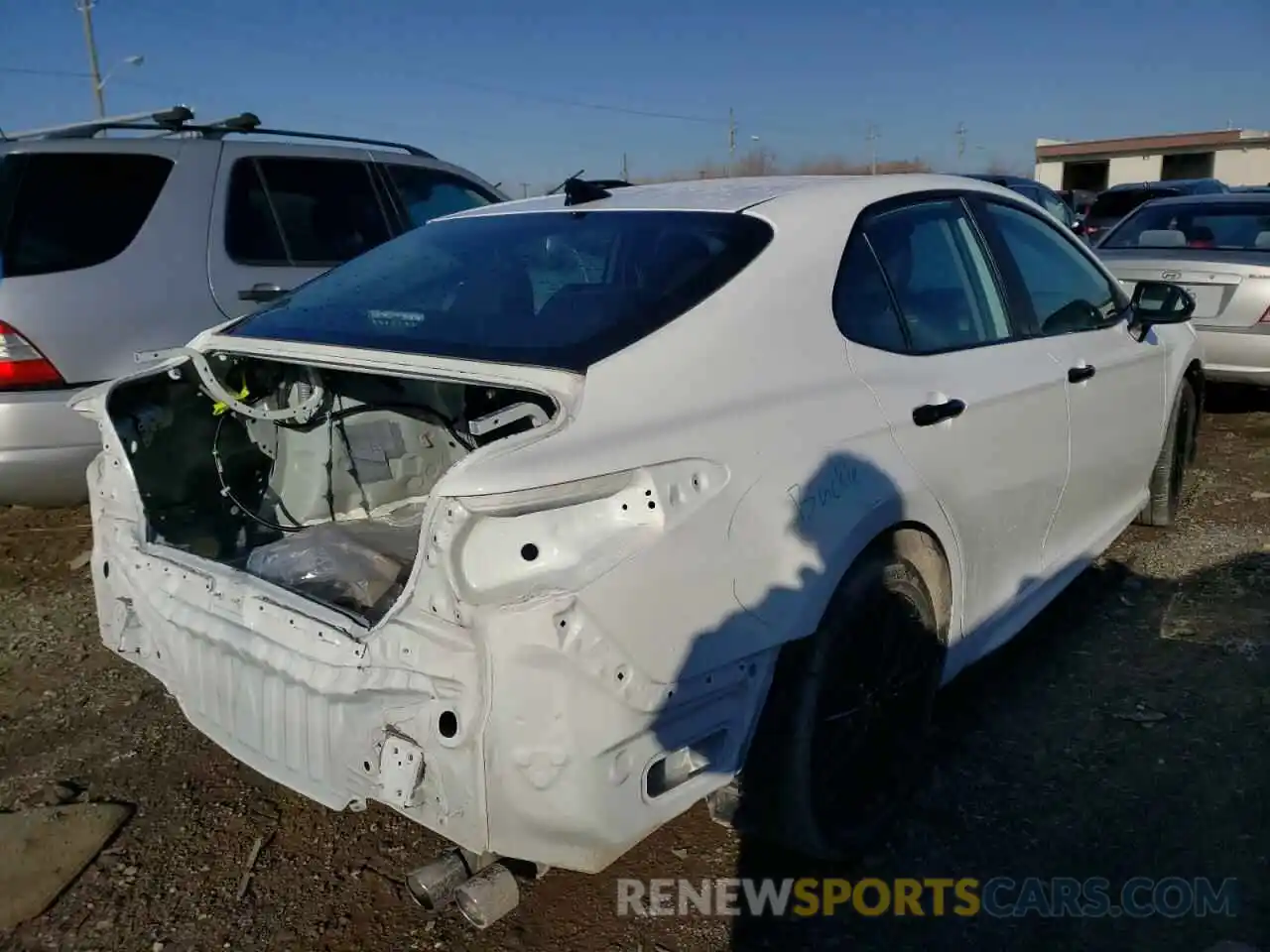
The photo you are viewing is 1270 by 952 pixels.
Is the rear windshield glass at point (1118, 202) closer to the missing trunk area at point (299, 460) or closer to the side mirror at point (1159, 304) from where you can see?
the side mirror at point (1159, 304)

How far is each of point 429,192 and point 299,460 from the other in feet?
10.8

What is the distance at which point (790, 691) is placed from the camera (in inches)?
87.5

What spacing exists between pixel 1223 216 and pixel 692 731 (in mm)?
7315

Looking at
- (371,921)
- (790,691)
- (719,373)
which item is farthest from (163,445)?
(790,691)

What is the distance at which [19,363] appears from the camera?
158 inches

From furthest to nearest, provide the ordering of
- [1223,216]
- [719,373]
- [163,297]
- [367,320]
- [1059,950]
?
[1223,216] → [163,297] → [367,320] → [1059,950] → [719,373]

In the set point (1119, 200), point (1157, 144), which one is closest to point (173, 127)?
point (1119, 200)

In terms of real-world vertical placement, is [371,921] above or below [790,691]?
below

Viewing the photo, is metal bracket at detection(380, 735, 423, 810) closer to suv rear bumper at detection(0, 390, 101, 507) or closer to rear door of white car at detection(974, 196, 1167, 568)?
rear door of white car at detection(974, 196, 1167, 568)

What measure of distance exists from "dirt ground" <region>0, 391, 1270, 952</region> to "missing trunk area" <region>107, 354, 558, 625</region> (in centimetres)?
71

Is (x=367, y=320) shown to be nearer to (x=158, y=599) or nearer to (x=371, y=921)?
(x=158, y=599)

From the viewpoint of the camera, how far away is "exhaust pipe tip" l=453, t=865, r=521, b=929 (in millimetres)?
2199

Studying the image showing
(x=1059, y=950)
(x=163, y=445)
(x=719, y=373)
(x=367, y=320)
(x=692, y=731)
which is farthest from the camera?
(x=163, y=445)

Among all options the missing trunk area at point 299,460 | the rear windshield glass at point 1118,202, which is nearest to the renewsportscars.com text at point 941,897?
the missing trunk area at point 299,460
